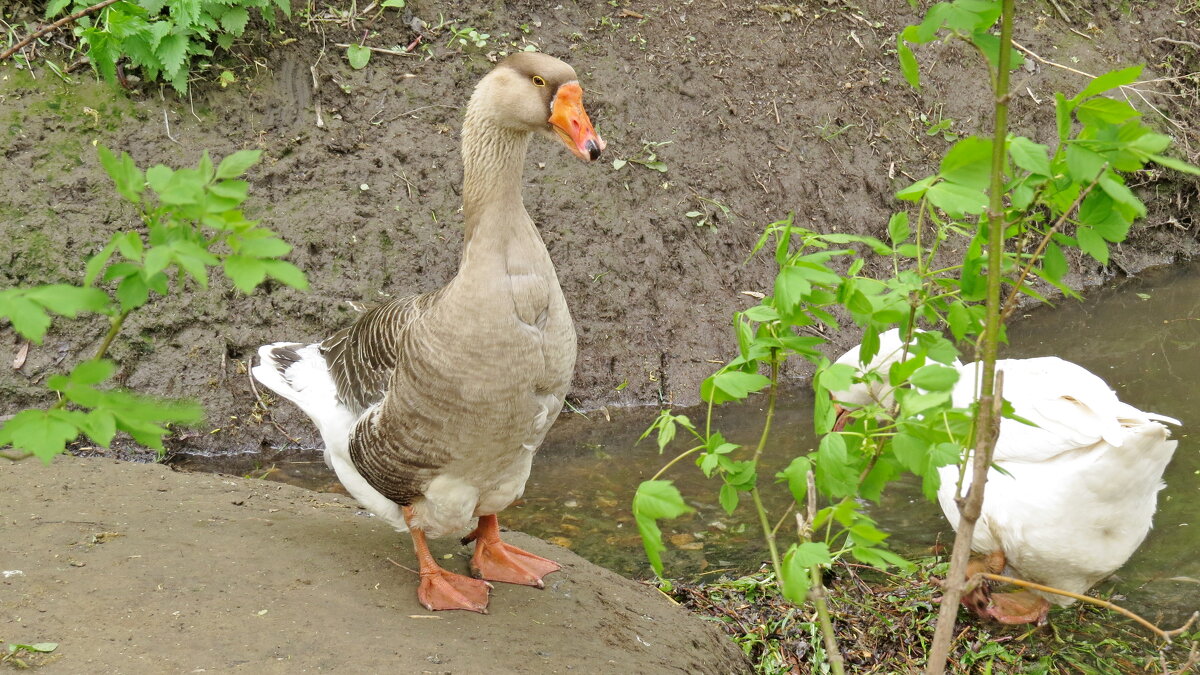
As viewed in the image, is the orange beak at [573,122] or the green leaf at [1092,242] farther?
the orange beak at [573,122]

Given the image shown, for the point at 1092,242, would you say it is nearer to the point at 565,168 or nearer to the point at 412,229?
the point at 412,229

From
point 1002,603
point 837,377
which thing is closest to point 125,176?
point 837,377

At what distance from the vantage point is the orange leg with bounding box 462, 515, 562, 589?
4281 mm

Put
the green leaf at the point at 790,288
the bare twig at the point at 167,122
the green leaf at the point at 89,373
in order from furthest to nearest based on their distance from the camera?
the bare twig at the point at 167,122 < the green leaf at the point at 790,288 < the green leaf at the point at 89,373

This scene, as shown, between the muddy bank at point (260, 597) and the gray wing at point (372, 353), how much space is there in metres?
0.65

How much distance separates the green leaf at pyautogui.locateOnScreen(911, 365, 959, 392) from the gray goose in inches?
68.0

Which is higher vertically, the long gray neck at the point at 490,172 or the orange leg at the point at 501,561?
the long gray neck at the point at 490,172

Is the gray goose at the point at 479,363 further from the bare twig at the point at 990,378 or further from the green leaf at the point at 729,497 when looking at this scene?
the bare twig at the point at 990,378

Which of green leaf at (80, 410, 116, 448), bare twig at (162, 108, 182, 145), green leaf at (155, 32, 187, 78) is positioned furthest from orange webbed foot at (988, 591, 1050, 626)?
green leaf at (155, 32, 187, 78)

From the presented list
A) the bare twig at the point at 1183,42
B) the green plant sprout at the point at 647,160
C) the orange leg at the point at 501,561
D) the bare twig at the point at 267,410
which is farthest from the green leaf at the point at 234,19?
the bare twig at the point at 1183,42

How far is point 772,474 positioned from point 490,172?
2801 millimetres

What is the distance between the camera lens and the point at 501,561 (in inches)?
Answer: 172

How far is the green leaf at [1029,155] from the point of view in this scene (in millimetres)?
2195

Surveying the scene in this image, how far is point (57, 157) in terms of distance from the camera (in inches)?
261
